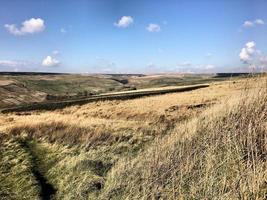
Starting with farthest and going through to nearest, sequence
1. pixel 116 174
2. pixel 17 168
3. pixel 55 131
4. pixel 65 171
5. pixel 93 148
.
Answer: pixel 55 131, pixel 93 148, pixel 17 168, pixel 65 171, pixel 116 174

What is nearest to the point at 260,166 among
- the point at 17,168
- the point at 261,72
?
the point at 261,72

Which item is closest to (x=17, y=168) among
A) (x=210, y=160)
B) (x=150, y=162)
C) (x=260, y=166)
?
(x=150, y=162)

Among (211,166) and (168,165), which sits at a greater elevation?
(211,166)

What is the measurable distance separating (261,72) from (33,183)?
634cm

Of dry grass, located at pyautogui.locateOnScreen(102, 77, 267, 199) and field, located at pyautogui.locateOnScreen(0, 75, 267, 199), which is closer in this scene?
dry grass, located at pyautogui.locateOnScreen(102, 77, 267, 199)

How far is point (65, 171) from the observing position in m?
11.2

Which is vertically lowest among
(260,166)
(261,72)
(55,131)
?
(55,131)

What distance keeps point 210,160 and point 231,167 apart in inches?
19.3

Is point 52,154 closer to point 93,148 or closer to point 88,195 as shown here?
point 93,148

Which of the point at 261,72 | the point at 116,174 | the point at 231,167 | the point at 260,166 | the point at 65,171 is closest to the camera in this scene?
the point at 260,166

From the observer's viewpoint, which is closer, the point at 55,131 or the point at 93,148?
the point at 93,148

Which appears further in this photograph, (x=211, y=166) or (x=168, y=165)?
(x=168, y=165)

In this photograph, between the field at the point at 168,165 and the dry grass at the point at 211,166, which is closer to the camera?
the dry grass at the point at 211,166

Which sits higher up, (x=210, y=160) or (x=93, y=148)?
(x=210, y=160)
